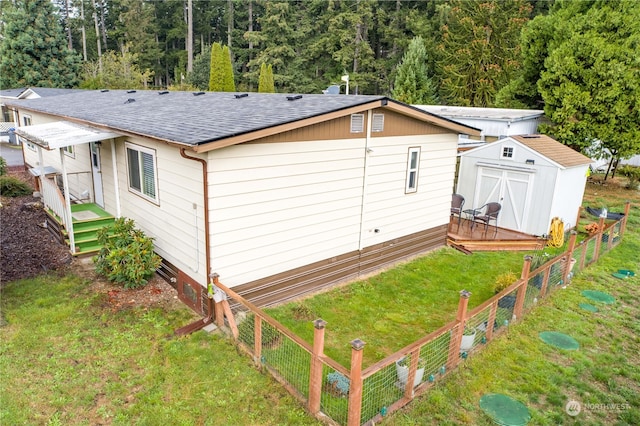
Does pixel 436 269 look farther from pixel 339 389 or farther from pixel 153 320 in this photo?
pixel 153 320

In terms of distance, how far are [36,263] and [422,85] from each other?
98.9ft

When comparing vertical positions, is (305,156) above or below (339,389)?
above

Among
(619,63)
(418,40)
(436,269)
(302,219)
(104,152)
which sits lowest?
(436,269)

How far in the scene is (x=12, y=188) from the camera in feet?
43.6

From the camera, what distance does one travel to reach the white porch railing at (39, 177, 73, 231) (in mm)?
8820

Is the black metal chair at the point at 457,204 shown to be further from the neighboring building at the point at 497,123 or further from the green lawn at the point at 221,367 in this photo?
the neighboring building at the point at 497,123

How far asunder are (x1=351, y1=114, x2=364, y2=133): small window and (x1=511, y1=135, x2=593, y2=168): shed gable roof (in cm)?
602

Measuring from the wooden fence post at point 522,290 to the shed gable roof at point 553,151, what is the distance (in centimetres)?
549

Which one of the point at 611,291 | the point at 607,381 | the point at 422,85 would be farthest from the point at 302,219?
the point at 422,85

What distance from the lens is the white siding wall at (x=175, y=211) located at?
6.44 meters

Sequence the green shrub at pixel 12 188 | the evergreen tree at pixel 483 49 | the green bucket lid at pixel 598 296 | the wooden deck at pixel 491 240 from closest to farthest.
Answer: the green bucket lid at pixel 598 296
the wooden deck at pixel 491 240
the green shrub at pixel 12 188
the evergreen tree at pixel 483 49

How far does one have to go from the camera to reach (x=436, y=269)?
9484 millimetres

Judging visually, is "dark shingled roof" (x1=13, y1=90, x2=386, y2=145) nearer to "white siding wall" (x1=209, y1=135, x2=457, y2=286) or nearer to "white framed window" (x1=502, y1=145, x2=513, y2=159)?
"white siding wall" (x1=209, y1=135, x2=457, y2=286)

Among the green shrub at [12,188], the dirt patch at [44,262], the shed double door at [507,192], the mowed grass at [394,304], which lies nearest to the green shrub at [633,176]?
the shed double door at [507,192]
